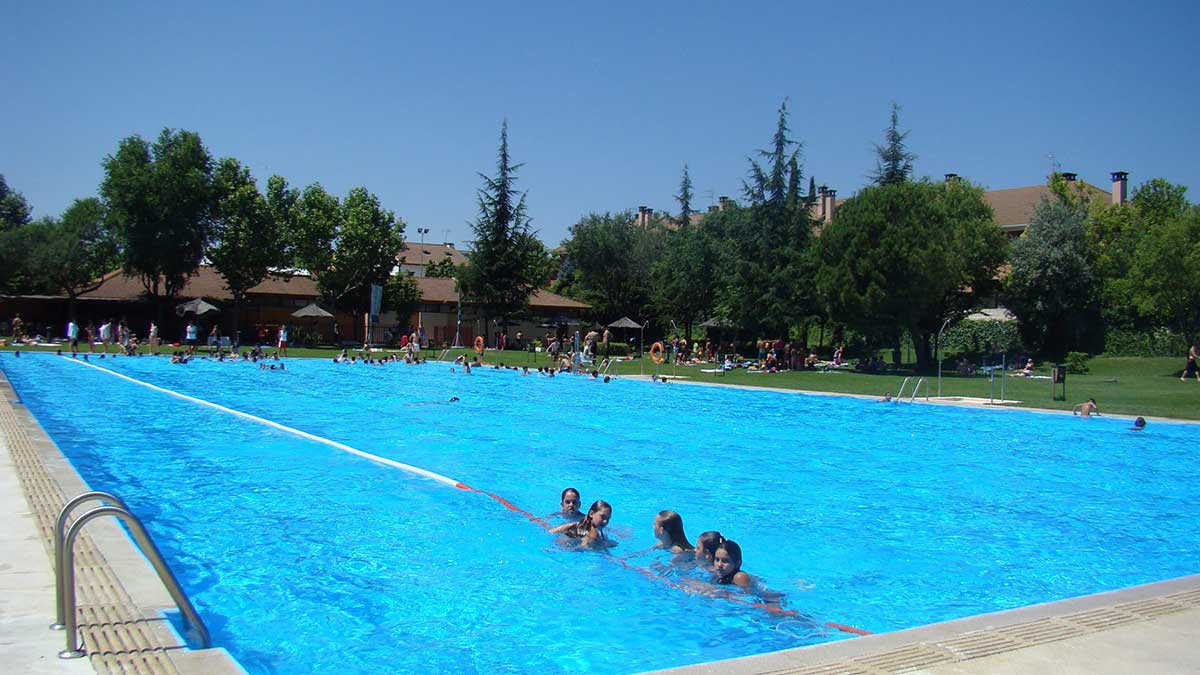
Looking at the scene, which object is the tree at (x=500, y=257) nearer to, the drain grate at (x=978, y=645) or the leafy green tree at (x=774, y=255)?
the leafy green tree at (x=774, y=255)

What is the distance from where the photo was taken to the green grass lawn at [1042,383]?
22984 mm

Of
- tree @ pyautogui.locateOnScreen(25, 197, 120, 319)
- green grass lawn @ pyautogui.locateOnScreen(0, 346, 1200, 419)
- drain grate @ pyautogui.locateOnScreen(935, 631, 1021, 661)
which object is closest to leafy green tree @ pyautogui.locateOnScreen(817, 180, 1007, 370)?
green grass lawn @ pyautogui.locateOnScreen(0, 346, 1200, 419)

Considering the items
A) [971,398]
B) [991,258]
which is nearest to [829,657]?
[971,398]

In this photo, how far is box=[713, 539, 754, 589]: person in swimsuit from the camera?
25.1 ft

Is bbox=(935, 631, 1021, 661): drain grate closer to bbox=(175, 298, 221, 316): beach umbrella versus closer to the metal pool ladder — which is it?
the metal pool ladder

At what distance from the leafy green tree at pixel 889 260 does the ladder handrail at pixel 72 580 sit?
33.3m

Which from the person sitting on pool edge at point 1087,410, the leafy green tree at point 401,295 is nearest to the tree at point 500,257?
the leafy green tree at point 401,295

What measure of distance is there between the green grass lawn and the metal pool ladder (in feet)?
70.4

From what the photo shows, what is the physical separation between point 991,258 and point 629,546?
131 feet

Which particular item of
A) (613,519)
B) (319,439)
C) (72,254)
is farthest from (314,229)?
(613,519)

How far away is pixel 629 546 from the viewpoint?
9.68 metres

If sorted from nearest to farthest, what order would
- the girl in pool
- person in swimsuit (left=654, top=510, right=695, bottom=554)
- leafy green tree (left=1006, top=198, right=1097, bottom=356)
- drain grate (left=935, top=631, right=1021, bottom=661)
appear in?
1. drain grate (left=935, top=631, right=1021, bottom=661)
2. person in swimsuit (left=654, top=510, right=695, bottom=554)
3. the girl in pool
4. leafy green tree (left=1006, top=198, right=1097, bottom=356)

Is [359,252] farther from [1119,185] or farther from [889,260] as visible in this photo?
[1119,185]

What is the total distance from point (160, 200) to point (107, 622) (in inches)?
1889
